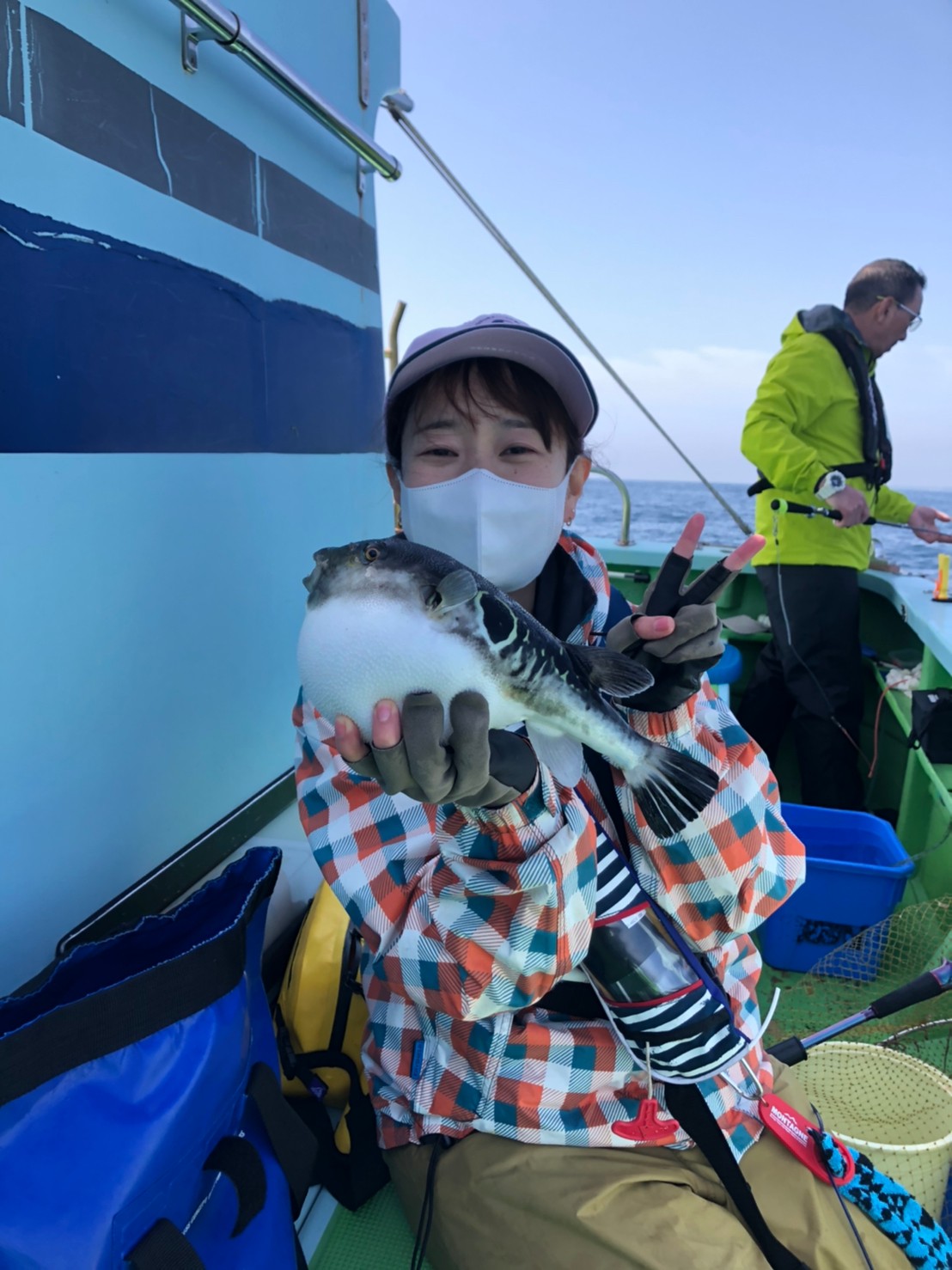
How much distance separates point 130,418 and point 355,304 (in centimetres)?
157

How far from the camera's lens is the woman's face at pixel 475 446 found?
1.76 metres

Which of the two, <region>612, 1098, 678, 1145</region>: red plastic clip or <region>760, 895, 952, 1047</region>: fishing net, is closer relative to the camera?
<region>612, 1098, 678, 1145</region>: red plastic clip

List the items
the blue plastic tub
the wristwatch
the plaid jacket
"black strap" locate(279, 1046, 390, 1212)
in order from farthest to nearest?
1. the wristwatch
2. the blue plastic tub
3. "black strap" locate(279, 1046, 390, 1212)
4. the plaid jacket

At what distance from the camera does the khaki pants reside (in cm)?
145

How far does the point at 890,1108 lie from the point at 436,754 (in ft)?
7.57

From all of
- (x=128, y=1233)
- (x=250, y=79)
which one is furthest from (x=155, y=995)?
(x=250, y=79)

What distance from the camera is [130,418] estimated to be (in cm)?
200

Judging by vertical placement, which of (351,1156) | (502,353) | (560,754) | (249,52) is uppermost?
(249,52)

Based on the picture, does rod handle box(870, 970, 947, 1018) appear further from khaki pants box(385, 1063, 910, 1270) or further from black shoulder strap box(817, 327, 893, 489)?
black shoulder strap box(817, 327, 893, 489)

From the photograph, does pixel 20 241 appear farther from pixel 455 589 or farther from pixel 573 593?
pixel 573 593

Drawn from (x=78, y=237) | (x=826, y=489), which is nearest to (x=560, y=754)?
(x=78, y=237)

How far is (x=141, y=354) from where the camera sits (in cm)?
202

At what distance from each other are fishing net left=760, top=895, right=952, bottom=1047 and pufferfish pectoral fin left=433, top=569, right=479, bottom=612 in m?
2.58

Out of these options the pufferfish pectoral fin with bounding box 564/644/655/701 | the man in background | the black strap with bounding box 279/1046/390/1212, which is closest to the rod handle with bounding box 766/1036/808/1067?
the black strap with bounding box 279/1046/390/1212
